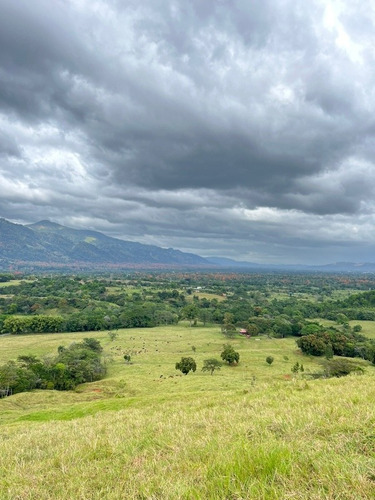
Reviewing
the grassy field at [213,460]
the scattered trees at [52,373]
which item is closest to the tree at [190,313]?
the scattered trees at [52,373]

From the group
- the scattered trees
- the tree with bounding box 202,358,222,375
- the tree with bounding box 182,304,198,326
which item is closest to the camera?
the scattered trees

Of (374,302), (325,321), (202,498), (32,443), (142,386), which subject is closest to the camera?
(202,498)

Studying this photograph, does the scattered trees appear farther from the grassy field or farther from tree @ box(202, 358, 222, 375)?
the grassy field

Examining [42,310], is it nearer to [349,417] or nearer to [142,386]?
[142,386]

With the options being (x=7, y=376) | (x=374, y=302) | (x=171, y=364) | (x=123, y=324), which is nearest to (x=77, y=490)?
(x=7, y=376)

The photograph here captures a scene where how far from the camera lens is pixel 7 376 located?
4953 cm

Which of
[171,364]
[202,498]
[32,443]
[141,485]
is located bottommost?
[171,364]

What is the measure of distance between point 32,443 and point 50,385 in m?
52.0

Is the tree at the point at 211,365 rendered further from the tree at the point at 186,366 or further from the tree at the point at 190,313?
the tree at the point at 190,313

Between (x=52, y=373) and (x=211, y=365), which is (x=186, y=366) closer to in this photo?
(x=211, y=365)

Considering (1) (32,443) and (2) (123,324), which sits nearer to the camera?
(1) (32,443)

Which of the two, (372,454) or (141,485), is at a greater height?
(372,454)

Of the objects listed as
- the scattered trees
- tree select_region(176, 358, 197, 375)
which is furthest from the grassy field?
tree select_region(176, 358, 197, 375)

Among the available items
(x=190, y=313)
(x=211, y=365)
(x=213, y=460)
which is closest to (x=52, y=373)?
(x=211, y=365)
